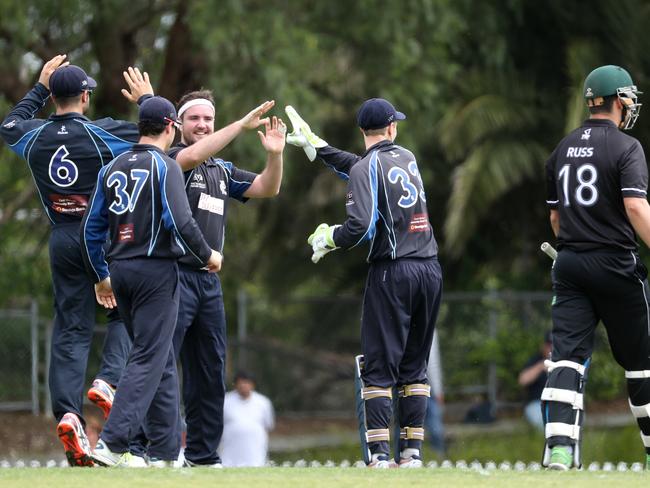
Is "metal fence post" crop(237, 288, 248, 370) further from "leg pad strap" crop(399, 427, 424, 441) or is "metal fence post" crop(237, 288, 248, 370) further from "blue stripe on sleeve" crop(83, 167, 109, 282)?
"blue stripe on sleeve" crop(83, 167, 109, 282)

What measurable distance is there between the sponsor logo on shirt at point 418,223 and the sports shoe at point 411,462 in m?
1.57

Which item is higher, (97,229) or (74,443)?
(97,229)

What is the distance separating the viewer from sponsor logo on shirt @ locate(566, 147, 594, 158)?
8562 mm

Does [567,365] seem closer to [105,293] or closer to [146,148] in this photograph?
[146,148]

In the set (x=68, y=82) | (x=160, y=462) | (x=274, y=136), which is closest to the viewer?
(x=160, y=462)

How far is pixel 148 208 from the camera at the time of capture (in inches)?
339

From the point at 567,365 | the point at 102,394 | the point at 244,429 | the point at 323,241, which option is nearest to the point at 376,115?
the point at 323,241

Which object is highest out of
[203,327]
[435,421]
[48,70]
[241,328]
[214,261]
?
[48,70]

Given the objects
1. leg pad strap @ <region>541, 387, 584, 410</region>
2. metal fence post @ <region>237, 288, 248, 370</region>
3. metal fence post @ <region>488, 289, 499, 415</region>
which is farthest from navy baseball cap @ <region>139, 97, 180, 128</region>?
metal fence post @ <region>237, 288, 248, 370</region>

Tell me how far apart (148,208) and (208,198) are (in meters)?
1.07

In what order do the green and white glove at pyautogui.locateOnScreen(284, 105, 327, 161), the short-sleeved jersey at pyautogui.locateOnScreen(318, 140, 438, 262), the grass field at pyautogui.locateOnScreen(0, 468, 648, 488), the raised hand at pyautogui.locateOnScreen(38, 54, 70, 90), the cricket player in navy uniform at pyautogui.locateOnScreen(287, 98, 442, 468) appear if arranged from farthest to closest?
the green and white glove at pyautogui.locateOnScreen(284, 105, 327, 161) < the raised hand at pyautogui.locateOnScreen(38, 54, 70, 90) < the cricket player in navy uniform at pyautogui.locateOnScreen(287, 98, 442, 468) < the short-sleeved jersey at pyautogui.locateOnScreen(318, 140, 438, 262) < the grass field at pyautogui.locateOnScreen(0, 468, 648, 488)

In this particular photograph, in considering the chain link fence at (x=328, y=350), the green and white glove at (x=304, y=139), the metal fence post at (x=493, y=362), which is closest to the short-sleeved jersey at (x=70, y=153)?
the green and white glove at (x=304, y=139)

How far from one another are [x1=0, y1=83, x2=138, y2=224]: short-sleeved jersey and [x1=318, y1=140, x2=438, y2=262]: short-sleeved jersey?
160 cm

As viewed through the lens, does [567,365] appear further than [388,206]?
No
